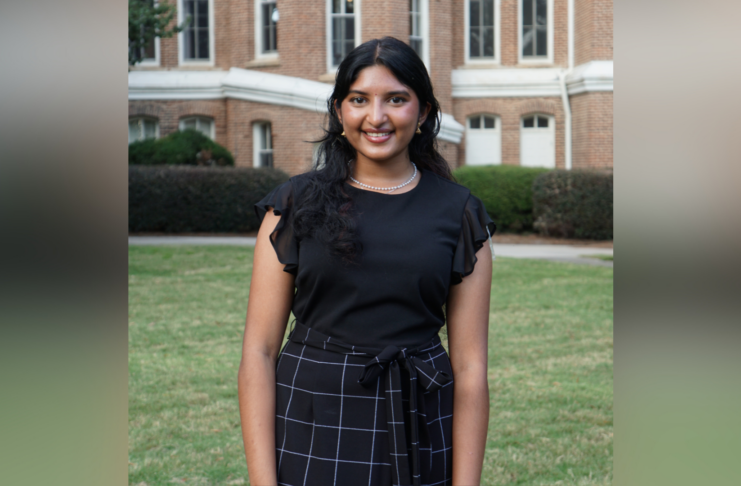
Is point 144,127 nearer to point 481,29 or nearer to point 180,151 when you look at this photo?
point 180,151

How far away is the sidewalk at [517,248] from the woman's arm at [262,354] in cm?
1165

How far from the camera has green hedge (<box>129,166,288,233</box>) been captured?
16891 mm

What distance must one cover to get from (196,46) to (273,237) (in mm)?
22463

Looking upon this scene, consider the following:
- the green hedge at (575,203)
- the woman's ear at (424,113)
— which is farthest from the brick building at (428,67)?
the woman's ear at (424,113)

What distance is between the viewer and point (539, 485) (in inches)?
166

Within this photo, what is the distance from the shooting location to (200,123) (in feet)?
73.9

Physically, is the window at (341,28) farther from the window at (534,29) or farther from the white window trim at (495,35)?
the window at (534,29)

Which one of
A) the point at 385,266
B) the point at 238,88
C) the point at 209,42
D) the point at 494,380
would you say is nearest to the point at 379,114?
the point at 385,266

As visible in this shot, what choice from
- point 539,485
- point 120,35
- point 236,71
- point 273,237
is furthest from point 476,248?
point 236,71

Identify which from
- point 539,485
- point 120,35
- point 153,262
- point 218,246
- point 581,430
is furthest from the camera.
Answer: point 218,246

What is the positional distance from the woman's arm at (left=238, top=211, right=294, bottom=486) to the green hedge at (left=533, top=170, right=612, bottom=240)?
15.5 metres

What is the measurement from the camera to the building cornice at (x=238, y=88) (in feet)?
66.3

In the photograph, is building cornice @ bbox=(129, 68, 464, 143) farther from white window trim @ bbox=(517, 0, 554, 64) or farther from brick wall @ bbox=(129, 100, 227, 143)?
white window trim @ bbox=(517, 0, 554, 64)

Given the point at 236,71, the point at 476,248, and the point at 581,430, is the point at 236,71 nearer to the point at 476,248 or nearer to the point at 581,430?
the point at 581,430
